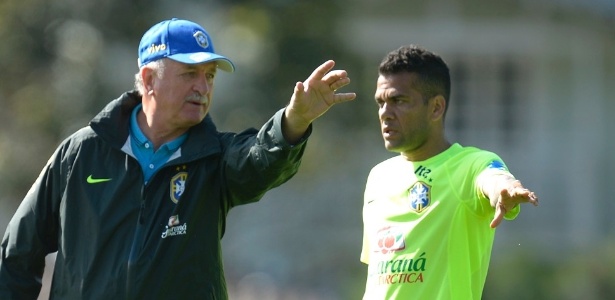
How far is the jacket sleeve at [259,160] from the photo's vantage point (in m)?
5.58

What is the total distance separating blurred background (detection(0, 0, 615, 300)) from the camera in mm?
14961

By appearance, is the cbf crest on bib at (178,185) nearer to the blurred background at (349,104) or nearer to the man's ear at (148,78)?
the man's ear at (148,78)

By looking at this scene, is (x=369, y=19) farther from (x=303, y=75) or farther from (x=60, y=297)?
(x=60, y=297)

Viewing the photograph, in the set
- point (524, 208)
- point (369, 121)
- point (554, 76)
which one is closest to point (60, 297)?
point (369, 121)

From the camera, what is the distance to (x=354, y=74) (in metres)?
15.4

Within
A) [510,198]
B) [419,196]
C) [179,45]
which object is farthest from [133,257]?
[510,198]

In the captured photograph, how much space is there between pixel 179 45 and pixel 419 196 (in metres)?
1.31

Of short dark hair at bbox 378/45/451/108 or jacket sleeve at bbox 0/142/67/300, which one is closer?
jacket sleeve at bbox 0/142/67/300

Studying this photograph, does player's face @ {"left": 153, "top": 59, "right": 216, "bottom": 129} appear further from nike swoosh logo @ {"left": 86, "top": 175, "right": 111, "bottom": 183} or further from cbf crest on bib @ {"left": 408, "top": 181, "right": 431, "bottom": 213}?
cbf crest on bib @ {"left": 408, "top": 181, "right": 431, "bottom": 213}

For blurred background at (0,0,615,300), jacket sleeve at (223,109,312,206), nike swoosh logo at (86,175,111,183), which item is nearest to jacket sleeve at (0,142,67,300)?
nike swoosh logo at (86,175,111,183)

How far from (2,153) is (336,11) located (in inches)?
165

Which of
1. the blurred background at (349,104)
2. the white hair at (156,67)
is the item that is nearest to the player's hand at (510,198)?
the white hair at (156,67)

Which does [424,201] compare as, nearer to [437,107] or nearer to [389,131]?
[389,131]

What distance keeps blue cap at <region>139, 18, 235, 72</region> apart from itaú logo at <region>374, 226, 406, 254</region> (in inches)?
41.6
